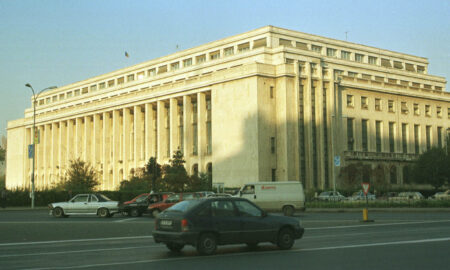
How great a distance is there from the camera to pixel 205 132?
78312 millimetres

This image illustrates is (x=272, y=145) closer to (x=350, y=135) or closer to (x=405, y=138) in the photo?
(x=350, y=135)

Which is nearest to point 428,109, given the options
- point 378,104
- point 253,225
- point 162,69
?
point 378,104

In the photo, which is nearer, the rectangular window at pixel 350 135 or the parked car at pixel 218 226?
the parked car at pixel 218 226

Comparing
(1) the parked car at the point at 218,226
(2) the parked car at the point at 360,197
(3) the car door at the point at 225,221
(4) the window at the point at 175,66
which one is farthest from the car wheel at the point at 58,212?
(4) the window at the point at 175,66

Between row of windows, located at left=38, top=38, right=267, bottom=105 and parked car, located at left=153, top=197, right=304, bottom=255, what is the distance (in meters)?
66.7

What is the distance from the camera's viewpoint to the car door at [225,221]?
14.8 meters

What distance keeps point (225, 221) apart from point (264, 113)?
55.9m

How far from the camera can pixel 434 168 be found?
67.8 m

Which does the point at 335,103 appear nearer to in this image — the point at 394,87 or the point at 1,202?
the point at 394,87

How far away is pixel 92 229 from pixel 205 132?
53041 mm

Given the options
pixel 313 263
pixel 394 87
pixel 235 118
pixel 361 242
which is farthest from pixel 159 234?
pixel 394 87

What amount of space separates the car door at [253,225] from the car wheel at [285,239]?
0.26 meters

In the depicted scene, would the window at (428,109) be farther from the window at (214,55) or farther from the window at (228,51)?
the window at (214,55)

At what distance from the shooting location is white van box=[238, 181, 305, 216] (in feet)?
122
